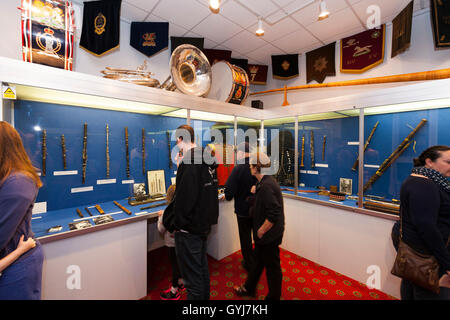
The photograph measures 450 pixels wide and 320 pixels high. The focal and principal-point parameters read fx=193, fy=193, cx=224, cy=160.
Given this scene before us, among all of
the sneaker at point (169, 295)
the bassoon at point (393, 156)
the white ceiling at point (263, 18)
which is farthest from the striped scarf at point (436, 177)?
the sneaker at point (169, 295)

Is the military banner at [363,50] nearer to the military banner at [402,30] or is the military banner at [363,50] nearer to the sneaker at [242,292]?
the military banner at [402,30]

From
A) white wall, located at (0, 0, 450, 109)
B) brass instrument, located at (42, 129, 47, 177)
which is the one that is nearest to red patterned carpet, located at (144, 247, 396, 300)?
brass instrument, located at (42, 129, 47, 177)

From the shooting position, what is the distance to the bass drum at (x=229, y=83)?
3272mm

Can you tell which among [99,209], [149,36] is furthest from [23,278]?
[149,36]

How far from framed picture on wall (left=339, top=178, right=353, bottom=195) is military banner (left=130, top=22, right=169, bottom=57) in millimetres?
3821

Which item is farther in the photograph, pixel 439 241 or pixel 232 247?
pixel 232 247

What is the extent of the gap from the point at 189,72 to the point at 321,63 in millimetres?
2742

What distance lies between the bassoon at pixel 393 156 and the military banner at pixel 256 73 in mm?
3086

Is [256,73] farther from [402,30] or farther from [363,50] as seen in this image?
[402,30]

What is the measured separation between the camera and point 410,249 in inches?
58.7

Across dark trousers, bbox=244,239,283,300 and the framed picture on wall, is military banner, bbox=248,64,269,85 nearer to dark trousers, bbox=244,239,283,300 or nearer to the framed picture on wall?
the framed picture on wall
